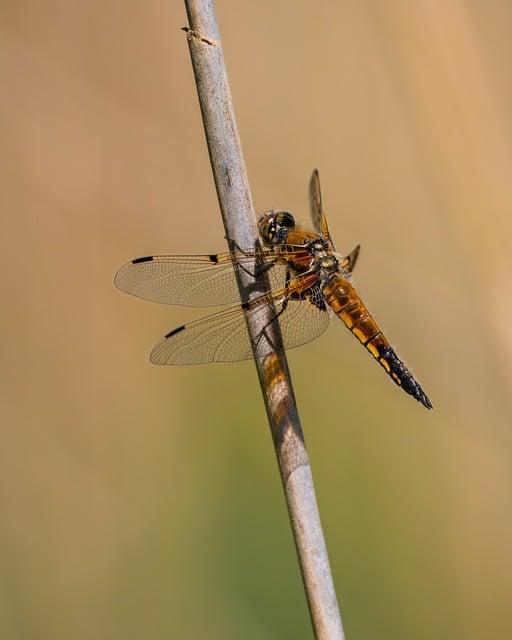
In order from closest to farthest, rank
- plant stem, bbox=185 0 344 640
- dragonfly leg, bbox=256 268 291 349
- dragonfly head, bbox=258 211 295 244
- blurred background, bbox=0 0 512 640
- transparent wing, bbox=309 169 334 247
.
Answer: plant stem, bbox=185 0 344 640 < dragonfly leg, bbox=256 268 291 349 < dragonfly head, bbox=258 211 295 244 < transparent wing, bbox=309 169 334 247 < blurred background, bbox=0 0 512 640

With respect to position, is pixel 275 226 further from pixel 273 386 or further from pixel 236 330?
pixel 273 386

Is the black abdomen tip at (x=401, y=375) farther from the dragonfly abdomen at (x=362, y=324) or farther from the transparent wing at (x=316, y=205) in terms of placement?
the transparent wing at (x=316, y=205)

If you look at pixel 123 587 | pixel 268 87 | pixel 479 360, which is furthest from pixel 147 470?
pixel 268 87

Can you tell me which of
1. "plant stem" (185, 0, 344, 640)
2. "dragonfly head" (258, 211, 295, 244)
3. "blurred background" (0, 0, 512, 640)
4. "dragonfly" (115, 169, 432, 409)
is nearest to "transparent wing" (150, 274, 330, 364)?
"dragonfly" (115, 169, 432, 409)

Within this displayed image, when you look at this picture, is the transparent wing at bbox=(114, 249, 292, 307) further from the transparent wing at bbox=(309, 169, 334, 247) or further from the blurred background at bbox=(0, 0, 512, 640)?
the blurred background at bbox=(0, 0, 512, 640)

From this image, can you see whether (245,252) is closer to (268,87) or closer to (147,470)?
(147,470)
